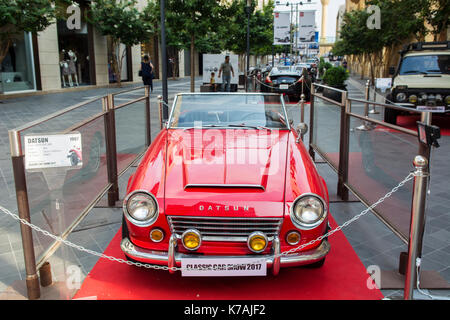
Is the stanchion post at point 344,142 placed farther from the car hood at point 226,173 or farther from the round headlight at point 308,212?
the round headlight at point 308,212

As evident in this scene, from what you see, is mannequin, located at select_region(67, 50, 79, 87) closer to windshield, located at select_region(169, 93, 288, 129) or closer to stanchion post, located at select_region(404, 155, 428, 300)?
windshield, located at select_region(169, 93, 288, 129)

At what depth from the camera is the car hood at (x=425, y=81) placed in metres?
10.3

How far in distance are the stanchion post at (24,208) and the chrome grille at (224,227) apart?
103 centimetres

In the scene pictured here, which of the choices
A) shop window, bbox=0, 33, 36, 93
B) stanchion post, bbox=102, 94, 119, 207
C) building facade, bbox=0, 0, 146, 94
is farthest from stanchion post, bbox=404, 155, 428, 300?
shop window, bbox=0, 33, 36, 93

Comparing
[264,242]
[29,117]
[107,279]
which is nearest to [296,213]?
[264,242]

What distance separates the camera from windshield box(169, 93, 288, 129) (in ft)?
15.0

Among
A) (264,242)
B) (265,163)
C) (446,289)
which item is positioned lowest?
(446,289)

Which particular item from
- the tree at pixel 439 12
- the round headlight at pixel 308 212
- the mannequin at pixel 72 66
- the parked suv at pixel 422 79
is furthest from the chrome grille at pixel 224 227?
the mannequin at pixel 72 66

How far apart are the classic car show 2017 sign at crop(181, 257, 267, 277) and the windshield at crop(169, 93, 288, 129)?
1.81 meters

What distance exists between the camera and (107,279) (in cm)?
360

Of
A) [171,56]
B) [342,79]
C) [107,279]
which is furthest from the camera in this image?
[171,56]
